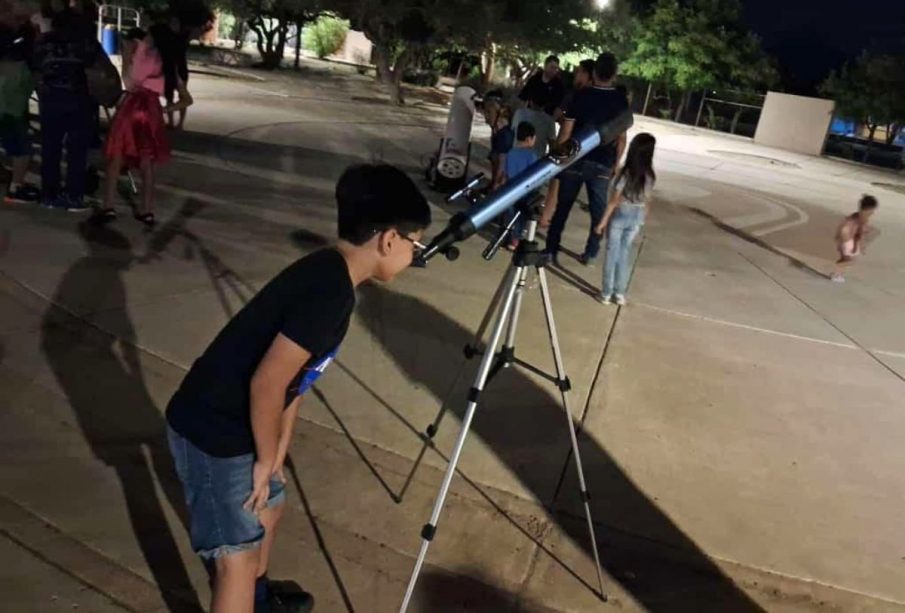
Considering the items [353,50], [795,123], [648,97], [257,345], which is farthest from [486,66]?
[257,345]

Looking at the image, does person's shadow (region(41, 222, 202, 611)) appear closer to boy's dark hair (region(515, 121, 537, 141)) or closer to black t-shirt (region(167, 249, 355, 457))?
black t-shirt (region(167, 249, 355, 457))

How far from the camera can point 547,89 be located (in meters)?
8.95

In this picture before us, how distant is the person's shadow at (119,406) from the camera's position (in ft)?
9.34

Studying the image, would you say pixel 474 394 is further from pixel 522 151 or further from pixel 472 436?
pixel 522 151

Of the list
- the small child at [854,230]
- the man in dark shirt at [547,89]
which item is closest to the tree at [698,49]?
the man in dark shirt at [547,89]

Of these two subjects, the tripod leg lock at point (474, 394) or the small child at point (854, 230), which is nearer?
the tripod leg lock at point (474, 394)

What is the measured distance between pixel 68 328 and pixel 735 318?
4.96 meters

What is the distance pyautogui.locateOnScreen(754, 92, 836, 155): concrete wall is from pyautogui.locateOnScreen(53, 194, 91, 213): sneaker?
95.5ft

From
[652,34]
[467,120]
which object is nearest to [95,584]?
[467,120]

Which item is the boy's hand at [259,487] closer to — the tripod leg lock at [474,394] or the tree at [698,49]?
the tripod leg lock at [474,394]

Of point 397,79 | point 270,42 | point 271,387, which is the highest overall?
point 270,42

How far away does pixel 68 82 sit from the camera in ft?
19.9

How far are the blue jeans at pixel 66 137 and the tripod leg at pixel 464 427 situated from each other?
4.88 meters

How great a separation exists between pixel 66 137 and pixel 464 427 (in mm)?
5275
